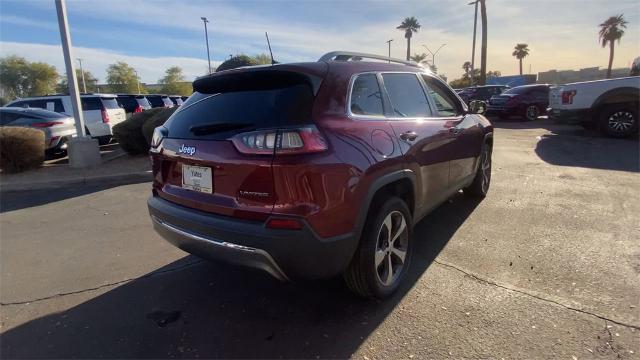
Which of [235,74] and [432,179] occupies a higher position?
[235,74]

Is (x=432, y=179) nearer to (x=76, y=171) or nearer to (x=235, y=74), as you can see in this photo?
(x=235, y=74)

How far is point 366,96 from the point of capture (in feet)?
9.53

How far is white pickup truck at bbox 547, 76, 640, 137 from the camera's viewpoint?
9.69 meters

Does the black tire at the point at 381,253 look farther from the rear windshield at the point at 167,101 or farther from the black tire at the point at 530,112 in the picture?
the rear windshield at the point at 167,101

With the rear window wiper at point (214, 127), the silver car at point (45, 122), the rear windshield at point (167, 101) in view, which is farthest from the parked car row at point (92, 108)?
the rear window wiper at point (214, 127)

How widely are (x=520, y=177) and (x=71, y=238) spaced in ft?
21.8

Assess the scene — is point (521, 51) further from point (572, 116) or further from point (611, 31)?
point (572, 116)

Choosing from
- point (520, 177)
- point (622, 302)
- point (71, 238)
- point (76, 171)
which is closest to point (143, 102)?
point (76, 171)

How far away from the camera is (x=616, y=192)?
18.4ft

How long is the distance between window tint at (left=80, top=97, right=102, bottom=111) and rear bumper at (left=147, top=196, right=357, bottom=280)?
11460 mm

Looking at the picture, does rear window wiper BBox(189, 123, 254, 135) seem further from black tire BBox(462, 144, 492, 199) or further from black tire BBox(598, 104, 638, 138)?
black tire BBox(598, 104, 638, 138)

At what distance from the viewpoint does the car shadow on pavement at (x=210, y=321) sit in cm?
251

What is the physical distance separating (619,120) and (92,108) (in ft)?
48.0

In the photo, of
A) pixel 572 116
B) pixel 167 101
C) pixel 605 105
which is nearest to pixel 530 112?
pixel 572 116
